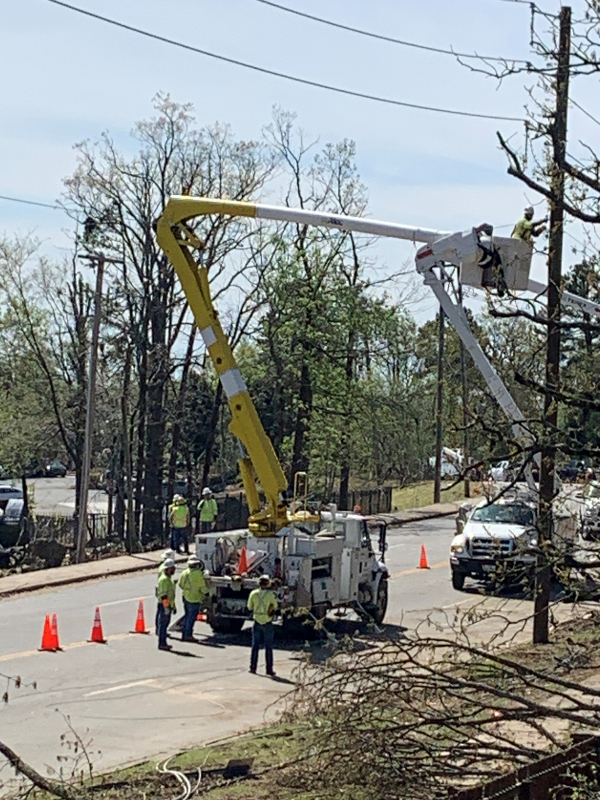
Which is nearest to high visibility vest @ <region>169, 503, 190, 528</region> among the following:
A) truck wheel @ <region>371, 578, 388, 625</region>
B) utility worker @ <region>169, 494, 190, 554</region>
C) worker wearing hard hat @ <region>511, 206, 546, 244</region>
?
utility worker @ <region>169, 494, 190, 554</region>

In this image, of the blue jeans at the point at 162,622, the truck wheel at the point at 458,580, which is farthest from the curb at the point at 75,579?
the truck wheel at the point at 458,580

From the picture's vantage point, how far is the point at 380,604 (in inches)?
837

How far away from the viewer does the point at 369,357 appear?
45062 mm

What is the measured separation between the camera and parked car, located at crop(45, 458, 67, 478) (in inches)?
3300

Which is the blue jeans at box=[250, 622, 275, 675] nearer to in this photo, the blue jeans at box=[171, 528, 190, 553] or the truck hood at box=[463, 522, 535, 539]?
the truck hood at box=[463, 522, 535, 539]

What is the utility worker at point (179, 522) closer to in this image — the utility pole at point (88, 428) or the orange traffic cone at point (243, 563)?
the utility pole at point (88, 428)

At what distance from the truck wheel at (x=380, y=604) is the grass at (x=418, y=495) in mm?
24254

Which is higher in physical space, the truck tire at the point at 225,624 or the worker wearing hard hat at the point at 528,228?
the worker wearing hard hat at the point at 528,228

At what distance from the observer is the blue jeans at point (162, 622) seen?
19.0 metres

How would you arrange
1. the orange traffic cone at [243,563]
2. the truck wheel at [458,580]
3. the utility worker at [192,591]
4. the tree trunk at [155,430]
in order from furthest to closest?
the tree trunk at [155,430]
the truck wheel at [458,580]
the orange traffic cone at [243,563]
the utility worker at [192,591]

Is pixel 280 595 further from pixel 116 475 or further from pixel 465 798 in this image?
pixel 116 475

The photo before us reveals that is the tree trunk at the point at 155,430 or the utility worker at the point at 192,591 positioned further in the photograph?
the tree trunk at the point at 155,430

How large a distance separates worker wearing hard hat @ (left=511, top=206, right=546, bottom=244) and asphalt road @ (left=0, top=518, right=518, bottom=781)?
372 cm

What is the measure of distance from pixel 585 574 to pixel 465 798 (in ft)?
5.69
